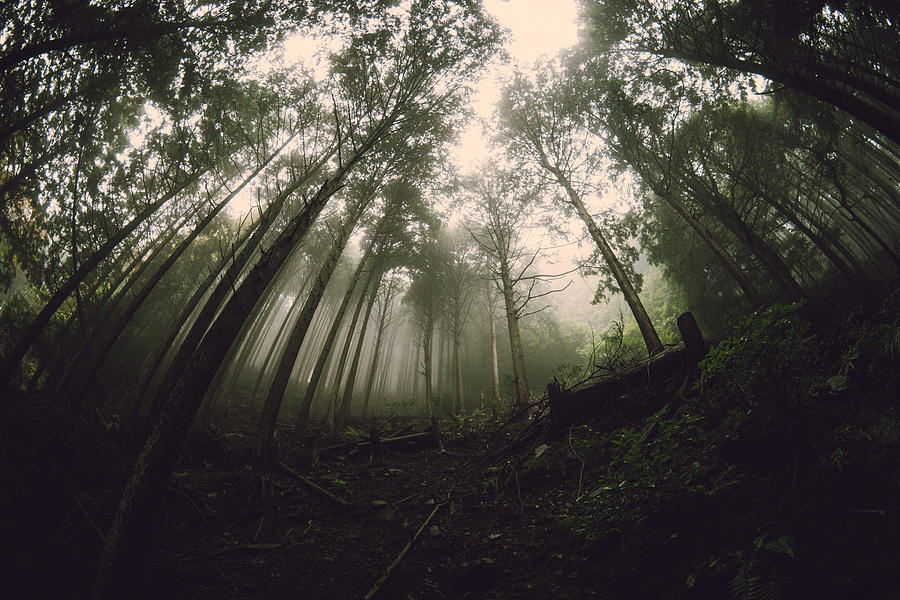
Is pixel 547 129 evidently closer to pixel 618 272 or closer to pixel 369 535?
pixel 618 272

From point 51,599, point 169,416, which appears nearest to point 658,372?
point 169,416

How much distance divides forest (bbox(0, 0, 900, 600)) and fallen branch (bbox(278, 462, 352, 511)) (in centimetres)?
7

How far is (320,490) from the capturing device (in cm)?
512

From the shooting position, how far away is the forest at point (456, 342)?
7.32 feet

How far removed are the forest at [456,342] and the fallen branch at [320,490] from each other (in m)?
0.07

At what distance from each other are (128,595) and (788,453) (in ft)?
16.4

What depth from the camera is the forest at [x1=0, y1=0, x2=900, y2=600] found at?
223 centimetres

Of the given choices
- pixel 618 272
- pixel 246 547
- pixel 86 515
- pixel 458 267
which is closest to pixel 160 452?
pixel 86 515

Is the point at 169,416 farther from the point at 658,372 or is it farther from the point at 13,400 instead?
the point at 658,372

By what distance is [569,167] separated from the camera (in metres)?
9.21

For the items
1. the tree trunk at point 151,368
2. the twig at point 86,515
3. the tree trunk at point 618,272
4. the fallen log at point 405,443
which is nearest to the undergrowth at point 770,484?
the tree trunk at point 618,272

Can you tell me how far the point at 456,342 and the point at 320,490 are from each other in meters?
9.90

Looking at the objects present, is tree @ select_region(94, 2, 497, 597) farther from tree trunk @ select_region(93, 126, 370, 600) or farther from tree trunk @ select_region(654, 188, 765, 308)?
tree trunk @ select_region(654, 188, 765, 308)

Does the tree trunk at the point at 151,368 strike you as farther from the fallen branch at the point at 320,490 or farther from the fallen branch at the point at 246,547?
the fallen branch at the point at 246,547
